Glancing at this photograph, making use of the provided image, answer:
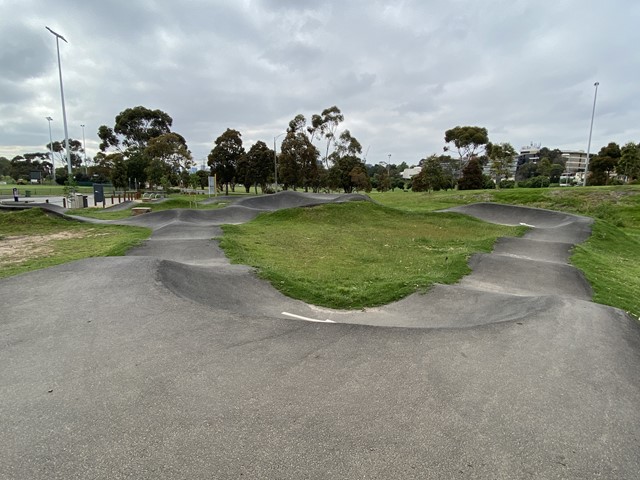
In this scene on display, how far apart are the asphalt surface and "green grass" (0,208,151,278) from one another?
4568 millimetres

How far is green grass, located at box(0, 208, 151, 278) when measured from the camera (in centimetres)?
1029

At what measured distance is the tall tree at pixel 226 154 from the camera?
5209 cm

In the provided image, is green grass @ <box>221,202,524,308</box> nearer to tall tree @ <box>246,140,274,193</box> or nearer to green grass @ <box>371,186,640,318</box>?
green grass @ <box>371,186,640,318</box>

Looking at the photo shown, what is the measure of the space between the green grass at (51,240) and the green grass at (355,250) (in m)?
4.10

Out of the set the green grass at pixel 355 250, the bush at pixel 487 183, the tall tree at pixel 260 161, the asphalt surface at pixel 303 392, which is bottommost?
the green grass at pixel 355 250

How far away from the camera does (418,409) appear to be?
3252mm

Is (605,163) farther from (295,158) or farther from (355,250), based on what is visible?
(355,250)

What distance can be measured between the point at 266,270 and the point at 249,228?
Result: 30.8 feet

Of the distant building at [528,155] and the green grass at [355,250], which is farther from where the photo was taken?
the distant building at [528,155]

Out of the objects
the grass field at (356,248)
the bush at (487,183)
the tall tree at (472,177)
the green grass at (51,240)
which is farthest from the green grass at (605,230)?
the bush at (487,183)

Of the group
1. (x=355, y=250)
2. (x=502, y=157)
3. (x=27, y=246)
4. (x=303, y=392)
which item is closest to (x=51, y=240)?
(x=27, y=246)

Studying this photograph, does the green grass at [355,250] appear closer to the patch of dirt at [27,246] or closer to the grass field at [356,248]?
the grass field at [356,248]

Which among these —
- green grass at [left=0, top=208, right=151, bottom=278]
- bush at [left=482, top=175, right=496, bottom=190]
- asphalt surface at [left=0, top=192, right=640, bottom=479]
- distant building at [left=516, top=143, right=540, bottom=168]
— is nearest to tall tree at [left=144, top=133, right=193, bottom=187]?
green grass at [left=0, top=208, right=151, bottom=278]

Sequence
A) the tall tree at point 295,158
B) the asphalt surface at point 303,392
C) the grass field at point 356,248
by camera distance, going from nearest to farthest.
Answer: the asphalt surface at point 303,392, the grass field at point 356,248, the tall tree at point 295,158
